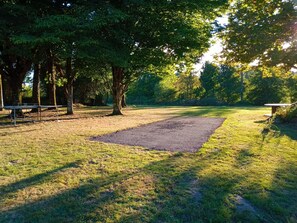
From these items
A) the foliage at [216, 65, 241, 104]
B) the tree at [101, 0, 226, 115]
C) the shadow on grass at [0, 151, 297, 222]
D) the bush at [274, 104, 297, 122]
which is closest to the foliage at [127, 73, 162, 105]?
the foliage at [216, 65, 241, 104]

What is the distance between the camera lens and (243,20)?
9641 millimetres

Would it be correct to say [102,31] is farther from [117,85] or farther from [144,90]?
[144,90]

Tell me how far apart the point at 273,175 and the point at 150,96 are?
196 ft

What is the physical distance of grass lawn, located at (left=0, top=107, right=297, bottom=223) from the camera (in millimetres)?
2842

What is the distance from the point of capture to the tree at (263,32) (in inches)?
331

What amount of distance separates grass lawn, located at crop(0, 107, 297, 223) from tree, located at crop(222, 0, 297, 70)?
4.71m

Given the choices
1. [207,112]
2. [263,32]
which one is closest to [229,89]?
[207,112]

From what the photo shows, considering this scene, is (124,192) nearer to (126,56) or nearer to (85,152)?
(85,152)

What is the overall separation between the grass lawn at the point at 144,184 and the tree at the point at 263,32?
4706mm

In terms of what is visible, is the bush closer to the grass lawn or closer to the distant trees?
the distant trees

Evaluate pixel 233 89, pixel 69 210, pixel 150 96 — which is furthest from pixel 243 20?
pixel 150 96

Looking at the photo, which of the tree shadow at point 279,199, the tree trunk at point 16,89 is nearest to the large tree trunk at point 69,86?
the tree trunk at point 16,89

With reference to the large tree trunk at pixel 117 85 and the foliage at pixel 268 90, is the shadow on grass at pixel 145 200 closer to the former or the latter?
the large tree trunk at pixel 117 85

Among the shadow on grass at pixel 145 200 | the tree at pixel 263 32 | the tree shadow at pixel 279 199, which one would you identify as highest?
the tree at pixel 263 32
